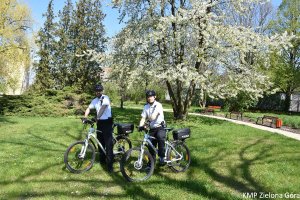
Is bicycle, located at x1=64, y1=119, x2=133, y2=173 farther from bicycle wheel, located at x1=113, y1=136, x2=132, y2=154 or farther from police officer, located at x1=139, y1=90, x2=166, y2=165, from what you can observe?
police officer, located at x1=139, y1=90, x2=166, y2=165

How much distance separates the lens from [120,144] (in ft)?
26.8

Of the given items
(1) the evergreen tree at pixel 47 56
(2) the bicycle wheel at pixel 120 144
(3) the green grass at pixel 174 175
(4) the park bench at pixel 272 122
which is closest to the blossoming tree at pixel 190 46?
(4) the park bench at pixel 272 122

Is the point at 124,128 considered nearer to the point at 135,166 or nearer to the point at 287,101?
the point at 135,166

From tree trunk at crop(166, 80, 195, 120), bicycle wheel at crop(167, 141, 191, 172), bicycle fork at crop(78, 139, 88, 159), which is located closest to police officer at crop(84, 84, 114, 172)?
bicycle fork at crop(78, 139, 88, 159)

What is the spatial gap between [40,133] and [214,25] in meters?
9.44

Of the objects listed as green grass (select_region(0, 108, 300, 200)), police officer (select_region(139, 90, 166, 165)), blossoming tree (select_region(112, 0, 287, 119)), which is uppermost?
blossoming tree (select_region(112, 0, 287, 119))

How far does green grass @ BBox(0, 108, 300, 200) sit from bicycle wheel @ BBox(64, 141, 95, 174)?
0.55 feet

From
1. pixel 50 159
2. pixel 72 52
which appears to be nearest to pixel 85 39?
pixel 72 52

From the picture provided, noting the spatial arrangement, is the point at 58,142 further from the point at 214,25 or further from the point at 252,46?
the point at 252,46

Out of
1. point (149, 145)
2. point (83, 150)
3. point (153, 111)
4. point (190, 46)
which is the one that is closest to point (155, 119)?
point (153, 111)

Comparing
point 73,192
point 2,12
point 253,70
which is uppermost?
point 2,12

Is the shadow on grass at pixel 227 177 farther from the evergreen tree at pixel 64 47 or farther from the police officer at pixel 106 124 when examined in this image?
the evergreen tree at pixel 64 47

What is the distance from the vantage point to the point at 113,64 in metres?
18.3

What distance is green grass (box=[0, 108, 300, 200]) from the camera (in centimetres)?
609
